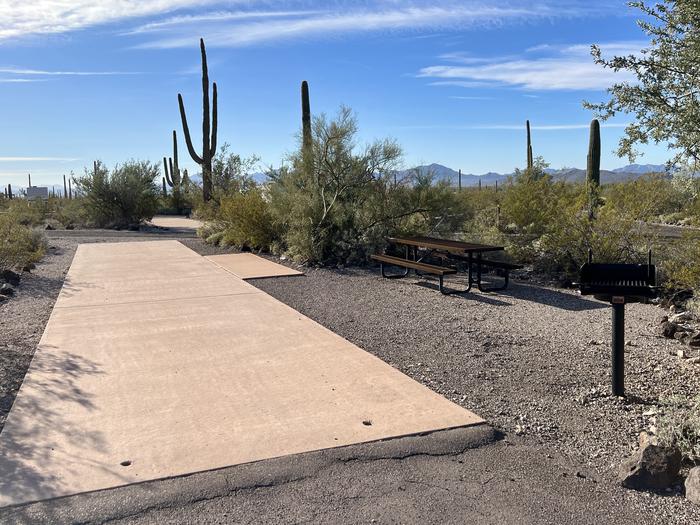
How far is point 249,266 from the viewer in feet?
48.4

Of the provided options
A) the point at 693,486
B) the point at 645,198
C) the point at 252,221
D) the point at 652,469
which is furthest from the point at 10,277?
the point at 693,486

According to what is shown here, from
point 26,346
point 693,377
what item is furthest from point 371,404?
point 26,346

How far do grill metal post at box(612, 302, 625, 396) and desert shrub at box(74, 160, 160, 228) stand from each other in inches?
1067

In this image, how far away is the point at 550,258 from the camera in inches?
488

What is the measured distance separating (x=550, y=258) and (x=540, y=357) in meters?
5.92

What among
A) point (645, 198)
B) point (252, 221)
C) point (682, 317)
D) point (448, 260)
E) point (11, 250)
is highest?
point (645, 198)

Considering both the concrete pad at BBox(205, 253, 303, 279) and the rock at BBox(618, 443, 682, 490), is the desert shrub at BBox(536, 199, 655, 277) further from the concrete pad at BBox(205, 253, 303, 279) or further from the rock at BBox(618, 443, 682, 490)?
the rock at BBox(618, 443, 682, 490)

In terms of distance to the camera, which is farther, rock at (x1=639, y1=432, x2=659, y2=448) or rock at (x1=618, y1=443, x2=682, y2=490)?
rock at (x1=639, y1=432, x2=659, y2=448)

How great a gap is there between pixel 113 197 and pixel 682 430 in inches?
1131

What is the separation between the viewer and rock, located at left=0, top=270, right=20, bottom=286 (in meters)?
12.0

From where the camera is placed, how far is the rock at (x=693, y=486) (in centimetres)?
379

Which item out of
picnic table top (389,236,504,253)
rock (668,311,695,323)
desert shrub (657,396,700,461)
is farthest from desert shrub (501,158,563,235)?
desert shrub (657,396,700,461)

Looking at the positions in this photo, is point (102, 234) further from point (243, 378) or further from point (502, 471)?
point (502, 471)

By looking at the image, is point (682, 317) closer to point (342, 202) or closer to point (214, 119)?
point (342, 202)
